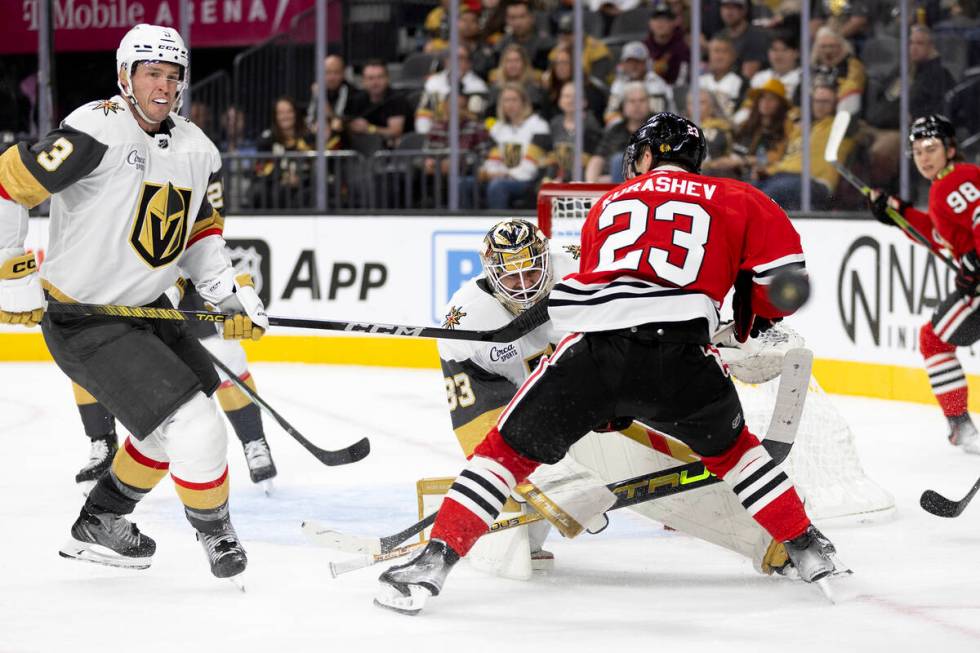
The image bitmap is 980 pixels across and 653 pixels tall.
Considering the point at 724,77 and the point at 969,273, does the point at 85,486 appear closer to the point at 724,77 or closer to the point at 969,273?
the point at 969,273

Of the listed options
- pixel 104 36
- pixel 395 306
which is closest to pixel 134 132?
pixel 395 306

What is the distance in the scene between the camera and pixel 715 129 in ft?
22.5

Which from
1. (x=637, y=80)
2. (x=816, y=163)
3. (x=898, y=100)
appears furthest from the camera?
(x=637, y=80)

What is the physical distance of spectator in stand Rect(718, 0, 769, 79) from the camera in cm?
691

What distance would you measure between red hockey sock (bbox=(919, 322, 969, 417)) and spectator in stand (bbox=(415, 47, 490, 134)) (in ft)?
9.82

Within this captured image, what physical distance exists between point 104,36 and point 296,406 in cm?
302

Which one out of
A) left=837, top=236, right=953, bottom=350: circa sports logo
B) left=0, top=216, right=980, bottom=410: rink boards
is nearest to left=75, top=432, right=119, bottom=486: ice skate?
left=0, top=216, right=980, bottom=410: rink boards

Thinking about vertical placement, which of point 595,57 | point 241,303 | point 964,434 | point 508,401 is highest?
point 595,57

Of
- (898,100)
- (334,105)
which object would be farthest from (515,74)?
(898,100)

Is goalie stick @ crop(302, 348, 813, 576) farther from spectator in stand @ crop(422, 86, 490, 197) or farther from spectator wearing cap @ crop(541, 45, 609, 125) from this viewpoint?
spectator in stand @ crop(422, 86, 490, 197)

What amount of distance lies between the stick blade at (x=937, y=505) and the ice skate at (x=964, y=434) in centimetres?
133

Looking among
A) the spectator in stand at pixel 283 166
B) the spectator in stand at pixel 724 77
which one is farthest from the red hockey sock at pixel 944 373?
the spectator in stand at pixel 283 166

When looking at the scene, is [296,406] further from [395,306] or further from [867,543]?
[867,543]

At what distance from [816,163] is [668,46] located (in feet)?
3.57
